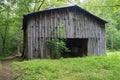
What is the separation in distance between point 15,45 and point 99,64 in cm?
2813

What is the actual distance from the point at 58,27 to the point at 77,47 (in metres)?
5.24

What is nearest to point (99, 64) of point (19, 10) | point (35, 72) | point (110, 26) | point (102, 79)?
point (102, 79)

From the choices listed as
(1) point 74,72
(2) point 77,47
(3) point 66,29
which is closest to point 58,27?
(3) point 66,29

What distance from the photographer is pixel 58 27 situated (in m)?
18.7

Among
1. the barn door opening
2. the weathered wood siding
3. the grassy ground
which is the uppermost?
the weathered wood siding

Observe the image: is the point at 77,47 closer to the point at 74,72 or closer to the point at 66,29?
the point at 66,29

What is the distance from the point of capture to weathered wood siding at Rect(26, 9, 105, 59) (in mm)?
17844

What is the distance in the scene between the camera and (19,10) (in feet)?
107

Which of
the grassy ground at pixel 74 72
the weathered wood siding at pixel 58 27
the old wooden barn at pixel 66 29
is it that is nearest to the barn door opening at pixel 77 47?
the old wooden barn at pixel 66 29

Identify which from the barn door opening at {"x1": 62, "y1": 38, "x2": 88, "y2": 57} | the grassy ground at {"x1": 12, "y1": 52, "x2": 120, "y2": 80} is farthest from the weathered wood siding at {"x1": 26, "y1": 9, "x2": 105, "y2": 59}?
the grassy ground at {"x1": 12, "y1": 52, "x2": 120, "y2": 80}

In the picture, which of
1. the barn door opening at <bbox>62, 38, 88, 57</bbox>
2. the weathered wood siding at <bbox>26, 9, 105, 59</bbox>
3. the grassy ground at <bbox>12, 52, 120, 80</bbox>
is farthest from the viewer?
the barn door opening at <bbox>62, 38, 88, 57</bbox>

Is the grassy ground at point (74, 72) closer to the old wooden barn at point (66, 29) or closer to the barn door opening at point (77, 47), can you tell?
the old wooden barn at point (66, 29)

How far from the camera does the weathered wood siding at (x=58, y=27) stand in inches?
703

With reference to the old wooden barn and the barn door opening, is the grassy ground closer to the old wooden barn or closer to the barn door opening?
the old wooden barn
